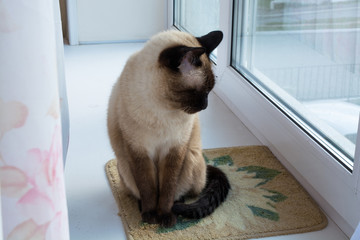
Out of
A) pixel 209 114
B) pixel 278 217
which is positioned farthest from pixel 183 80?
pixel 209 114

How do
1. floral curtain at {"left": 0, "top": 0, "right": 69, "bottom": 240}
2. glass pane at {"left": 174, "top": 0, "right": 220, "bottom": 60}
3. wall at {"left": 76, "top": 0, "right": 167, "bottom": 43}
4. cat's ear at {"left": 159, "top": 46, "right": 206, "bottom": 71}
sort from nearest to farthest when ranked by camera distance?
1. floral curtain at {"left": 0, "top": 0, "right": 69, "bottom": 240}
2. cat's ear at {"left": 159, "top": 46, "right": 206, "bottom": 71}
3. glass pane at {"left": 174, "top": 0, "right": 220, "bottom": 60}
4. wall at {"left": 76, "top": 0, "right": 167, "bottom": 43}

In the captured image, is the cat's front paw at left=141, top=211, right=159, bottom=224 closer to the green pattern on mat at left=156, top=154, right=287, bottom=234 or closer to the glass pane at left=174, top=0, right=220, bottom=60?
the green pattern on mat at left=156, top=154, right=287, bottom=234

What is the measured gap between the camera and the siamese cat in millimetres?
1325

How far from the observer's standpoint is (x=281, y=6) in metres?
1.92

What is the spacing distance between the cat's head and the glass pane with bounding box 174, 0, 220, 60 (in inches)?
49.3

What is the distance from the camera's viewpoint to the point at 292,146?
1.72 meters

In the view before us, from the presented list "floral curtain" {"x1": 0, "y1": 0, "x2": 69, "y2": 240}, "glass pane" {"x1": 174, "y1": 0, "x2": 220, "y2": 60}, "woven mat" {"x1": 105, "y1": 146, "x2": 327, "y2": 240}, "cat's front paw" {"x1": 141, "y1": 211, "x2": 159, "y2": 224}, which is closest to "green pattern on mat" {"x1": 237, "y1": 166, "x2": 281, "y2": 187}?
"woven mat" {"x1": 105, "y1": 146, "x2": 327, "y2": 240}

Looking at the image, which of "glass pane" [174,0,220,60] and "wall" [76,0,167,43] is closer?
"glass pane" [174,0,220,60]

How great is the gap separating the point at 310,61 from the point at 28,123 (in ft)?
4.26

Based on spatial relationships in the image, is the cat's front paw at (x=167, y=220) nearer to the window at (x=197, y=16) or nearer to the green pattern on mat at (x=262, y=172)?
the green pattern on mat at (x=262, y=172)

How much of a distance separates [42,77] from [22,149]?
91 millimetres

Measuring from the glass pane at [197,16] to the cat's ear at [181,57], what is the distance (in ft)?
4.28

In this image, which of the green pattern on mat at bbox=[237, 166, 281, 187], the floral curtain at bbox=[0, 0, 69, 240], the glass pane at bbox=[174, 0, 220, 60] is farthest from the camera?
the glass pane at bbox=[174, 0, 220, 60]

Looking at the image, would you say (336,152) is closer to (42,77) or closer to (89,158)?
(89,158)
